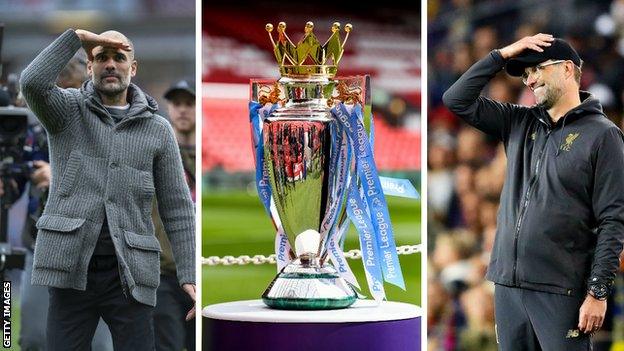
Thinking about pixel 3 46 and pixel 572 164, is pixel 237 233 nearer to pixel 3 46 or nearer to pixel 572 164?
pixel 3 46

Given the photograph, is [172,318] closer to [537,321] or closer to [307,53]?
[307,53]

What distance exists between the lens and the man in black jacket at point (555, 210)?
274 cm

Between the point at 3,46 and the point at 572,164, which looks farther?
the point at 3,46

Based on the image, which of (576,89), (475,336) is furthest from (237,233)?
(576,89)

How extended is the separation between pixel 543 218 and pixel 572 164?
0.15 metres

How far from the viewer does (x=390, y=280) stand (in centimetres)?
306

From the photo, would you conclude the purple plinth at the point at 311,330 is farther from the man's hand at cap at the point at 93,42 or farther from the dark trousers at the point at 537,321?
the man's hand at cap at the point at 93,42

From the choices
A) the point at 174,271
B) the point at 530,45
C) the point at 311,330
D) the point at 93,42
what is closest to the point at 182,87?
the point at 93,42

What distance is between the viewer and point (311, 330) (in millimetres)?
2809

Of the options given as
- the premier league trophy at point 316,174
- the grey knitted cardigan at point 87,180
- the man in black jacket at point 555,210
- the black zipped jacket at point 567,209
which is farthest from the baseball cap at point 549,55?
the grey knitted cardigan at point 87,180

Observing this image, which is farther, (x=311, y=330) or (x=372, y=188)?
(x=372, y=188)

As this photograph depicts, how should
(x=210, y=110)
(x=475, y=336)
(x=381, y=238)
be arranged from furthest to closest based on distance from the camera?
1. (x=210, y=110)
2. (x=475, y=336)
3. (x=381, y=238)

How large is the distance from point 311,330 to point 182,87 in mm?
821

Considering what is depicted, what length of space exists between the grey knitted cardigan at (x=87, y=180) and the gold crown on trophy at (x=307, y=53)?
406 mm
